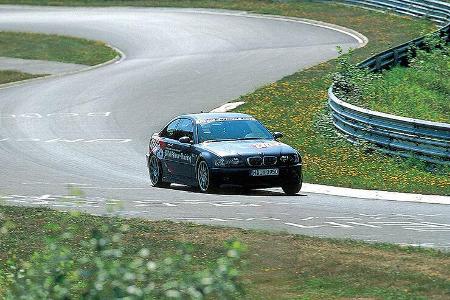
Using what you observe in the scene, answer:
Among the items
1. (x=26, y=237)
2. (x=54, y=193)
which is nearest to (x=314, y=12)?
(x=54, y=193)

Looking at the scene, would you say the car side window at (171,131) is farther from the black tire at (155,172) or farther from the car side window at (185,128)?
the black tire at (155,172)

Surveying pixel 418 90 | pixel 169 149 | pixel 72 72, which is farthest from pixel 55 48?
pixel 169 149

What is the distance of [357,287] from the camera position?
12219mm

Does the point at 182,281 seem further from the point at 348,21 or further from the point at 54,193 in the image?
the point at 348,21

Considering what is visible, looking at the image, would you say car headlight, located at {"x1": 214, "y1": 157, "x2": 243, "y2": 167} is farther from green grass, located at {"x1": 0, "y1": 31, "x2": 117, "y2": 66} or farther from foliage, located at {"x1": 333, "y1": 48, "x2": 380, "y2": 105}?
green grass, located at {"x1": 0, "y1": 31, "x2": 117, "y2": 66}

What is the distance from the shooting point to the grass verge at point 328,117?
23.8m

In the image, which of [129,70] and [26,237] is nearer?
[26,237]

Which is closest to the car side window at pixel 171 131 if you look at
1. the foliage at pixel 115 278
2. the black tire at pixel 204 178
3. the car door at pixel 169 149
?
the car door at pixel 169 149

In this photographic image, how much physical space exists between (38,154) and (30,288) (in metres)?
20.9

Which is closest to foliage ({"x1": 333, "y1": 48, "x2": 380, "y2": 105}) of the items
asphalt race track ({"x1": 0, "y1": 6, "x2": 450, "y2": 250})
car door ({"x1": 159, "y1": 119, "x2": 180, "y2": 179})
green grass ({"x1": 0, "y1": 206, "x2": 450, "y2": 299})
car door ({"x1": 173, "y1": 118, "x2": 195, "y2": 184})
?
asphalt race track ({"x1": 0, "y1": 6, "x2": 450, "y2": 250})

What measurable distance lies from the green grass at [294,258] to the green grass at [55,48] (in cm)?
3290

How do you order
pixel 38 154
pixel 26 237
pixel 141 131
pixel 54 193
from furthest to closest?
1. pixel 141 131
2. pixel 38 154
3. pixel 54 193
4. pixel 26 237

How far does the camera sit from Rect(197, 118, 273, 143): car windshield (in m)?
22.9

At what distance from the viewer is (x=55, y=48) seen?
52500 mm
